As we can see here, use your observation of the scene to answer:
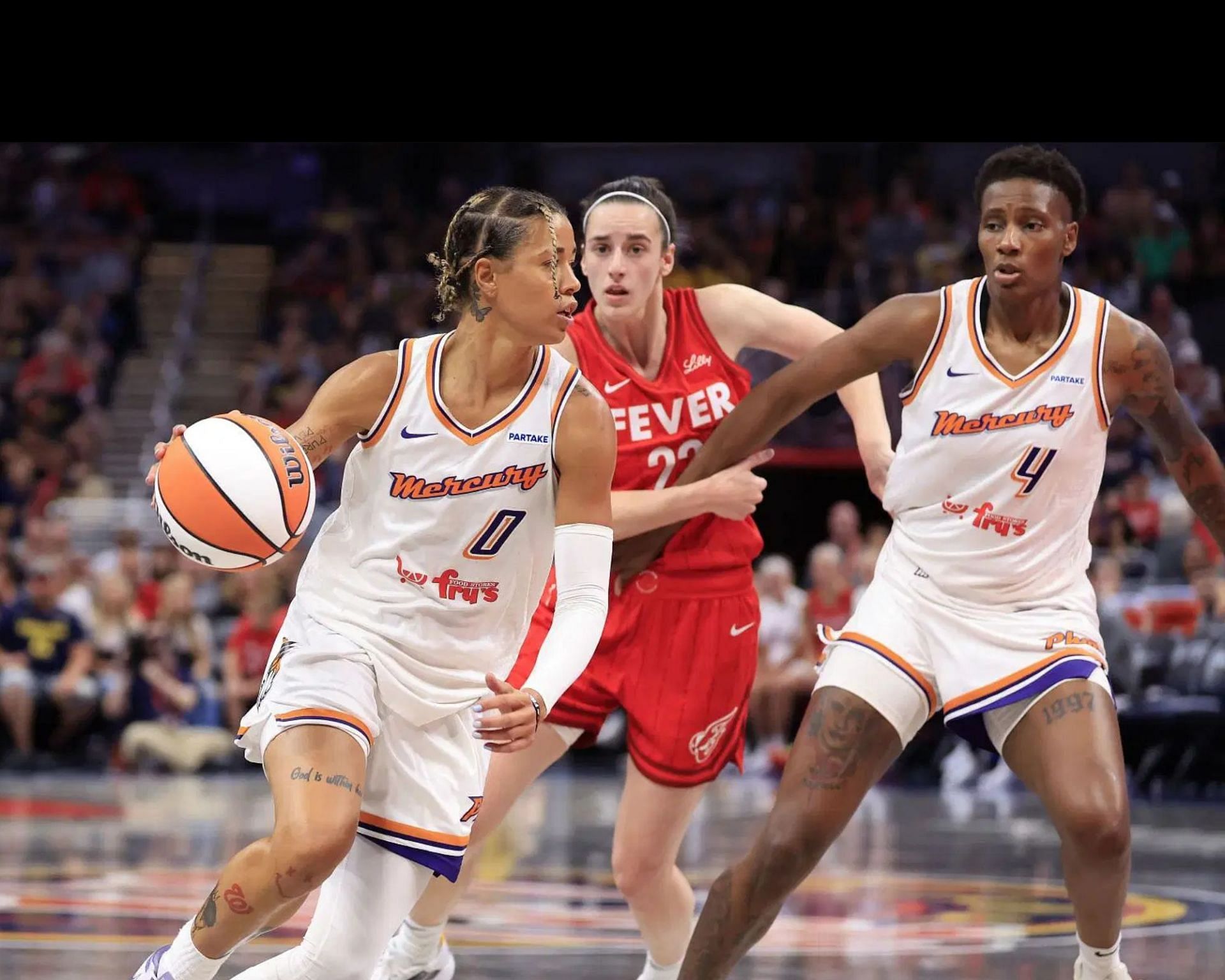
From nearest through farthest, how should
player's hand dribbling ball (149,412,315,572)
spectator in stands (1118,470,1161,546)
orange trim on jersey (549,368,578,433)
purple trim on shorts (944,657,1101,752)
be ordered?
player's hand dribbling ball (149,412,315,572), orange trim on jersey (549,368,578,433), purple trim on shorts (944,657,1101,752), spectator in stands (1118,470,1161,546)

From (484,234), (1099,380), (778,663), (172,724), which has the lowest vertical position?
(172,724)

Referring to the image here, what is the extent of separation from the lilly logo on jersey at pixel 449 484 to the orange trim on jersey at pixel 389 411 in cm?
9

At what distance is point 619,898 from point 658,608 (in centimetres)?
235

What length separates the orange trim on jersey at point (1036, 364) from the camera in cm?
407

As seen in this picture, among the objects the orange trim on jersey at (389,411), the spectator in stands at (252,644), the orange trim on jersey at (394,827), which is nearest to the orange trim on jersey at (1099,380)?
the orange trim on jersey at (389,411)

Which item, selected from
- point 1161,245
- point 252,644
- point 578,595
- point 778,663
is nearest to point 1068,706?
point 578,595

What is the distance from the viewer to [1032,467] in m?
4.04

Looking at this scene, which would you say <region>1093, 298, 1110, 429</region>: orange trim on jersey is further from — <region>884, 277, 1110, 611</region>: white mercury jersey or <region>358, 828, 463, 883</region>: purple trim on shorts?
<region>358, 828, 463, 883</region>: purple trim on shorts

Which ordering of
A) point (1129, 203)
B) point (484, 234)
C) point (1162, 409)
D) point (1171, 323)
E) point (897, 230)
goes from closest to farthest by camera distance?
1. point (484, 234)
2. point (1162, 409)
3. point (1171, 323)
4. point (1129, 203)
5. point (897, 230)

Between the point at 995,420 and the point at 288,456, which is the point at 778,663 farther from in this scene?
the point at 288,456

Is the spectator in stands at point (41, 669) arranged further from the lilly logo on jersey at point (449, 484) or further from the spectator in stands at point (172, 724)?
the lilly logo on jersey at point (449, 484)

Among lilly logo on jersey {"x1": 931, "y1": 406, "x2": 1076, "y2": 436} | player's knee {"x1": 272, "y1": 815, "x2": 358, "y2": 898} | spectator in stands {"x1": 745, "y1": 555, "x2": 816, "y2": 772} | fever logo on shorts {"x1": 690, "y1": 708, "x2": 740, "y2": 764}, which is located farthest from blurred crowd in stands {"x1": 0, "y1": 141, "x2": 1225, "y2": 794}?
player's knee {"x1": 272, "y1": 815, "x2": 358, "y2": 898}

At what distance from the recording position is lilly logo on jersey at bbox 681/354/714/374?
4.88m

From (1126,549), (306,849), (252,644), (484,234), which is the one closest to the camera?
(306,849)
